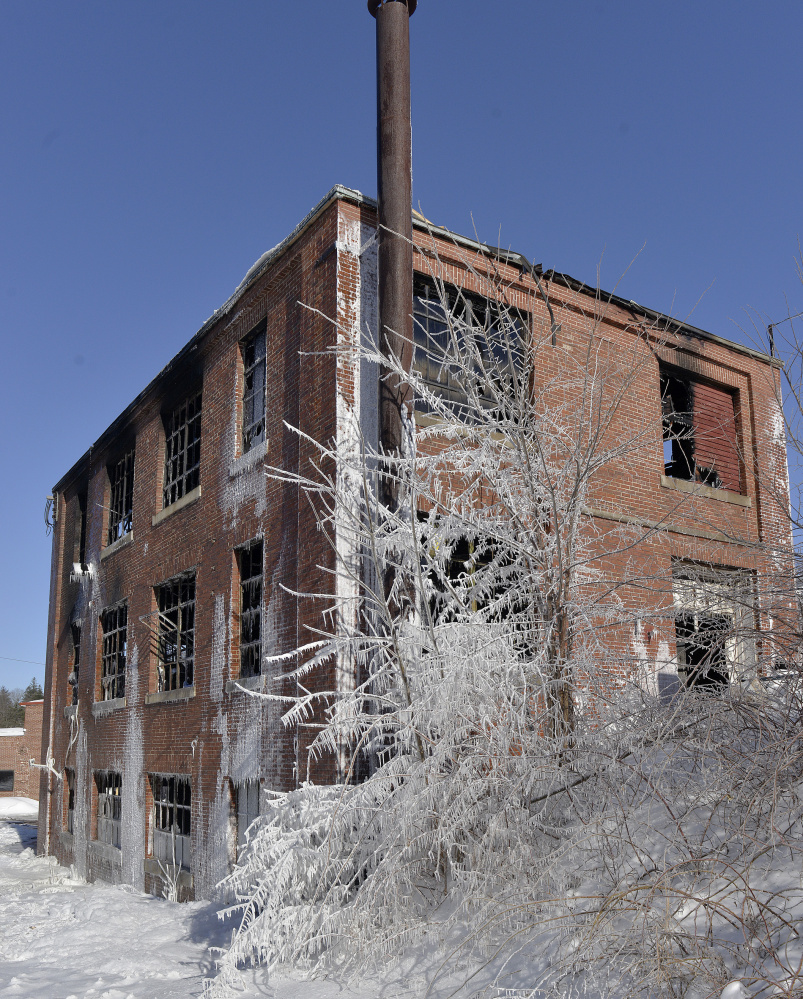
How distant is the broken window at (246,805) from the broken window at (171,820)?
173 cm

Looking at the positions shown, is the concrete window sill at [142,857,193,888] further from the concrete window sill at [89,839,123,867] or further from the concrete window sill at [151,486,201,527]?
the concrete window sill at [151,486,201,527]

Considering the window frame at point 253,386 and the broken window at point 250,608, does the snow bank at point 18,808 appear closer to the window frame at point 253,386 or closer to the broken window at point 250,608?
the broken window at point 250,608

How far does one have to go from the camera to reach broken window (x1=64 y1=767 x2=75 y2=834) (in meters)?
18.7

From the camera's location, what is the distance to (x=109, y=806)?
16594 mm

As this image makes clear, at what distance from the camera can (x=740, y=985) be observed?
13.9 ft

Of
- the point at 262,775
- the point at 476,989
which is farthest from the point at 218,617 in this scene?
the point at 476,989

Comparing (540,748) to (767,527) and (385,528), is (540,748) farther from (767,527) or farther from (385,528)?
(767,527)

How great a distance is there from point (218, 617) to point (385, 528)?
4.93 metres

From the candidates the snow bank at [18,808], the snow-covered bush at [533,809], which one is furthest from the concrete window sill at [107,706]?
the snow bank at [18,808]

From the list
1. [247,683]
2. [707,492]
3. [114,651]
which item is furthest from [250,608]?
[707,492]

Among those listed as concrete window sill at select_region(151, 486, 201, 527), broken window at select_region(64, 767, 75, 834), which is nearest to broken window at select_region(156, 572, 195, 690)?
concrete window sill at select_region(151, 486, 201, 527)

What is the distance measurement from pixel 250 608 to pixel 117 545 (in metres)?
6.10

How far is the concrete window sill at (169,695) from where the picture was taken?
13141mm

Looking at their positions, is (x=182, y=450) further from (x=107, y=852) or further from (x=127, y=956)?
(x=127, y=956)
